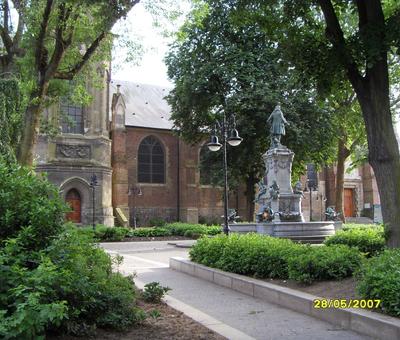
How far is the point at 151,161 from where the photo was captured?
39625mm

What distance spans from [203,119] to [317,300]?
25.3 m

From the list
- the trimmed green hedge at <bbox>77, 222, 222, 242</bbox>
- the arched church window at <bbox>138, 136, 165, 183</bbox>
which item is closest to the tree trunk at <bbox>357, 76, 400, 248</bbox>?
the trimmed green hedge at <bbox>77, 222, 222, 242</bbox>

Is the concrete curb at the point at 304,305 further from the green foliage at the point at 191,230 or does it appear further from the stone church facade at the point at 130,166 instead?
the stone church facade at the point at 130,166

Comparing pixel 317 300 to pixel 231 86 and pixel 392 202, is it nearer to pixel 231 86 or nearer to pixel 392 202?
pixel 392 202

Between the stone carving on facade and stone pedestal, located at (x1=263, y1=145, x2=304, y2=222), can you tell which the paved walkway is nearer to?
stone pedestal, located at (x1=263, y1=145, x2=304, y2=222)

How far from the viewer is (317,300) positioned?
6.92 meters

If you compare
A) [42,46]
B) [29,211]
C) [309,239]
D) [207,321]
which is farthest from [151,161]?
[29,211]

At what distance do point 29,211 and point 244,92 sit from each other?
2405cm

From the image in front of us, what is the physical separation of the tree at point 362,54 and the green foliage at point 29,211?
5578mm

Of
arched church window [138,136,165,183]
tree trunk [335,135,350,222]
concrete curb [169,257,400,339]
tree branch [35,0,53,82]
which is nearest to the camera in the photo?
concrete curb [169,257,400,339]

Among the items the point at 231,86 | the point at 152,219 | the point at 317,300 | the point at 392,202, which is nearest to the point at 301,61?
the point at 392,202

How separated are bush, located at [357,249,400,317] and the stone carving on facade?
27307mm

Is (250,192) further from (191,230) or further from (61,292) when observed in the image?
(61,292)

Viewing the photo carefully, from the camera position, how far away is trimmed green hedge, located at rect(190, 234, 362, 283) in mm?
8086
